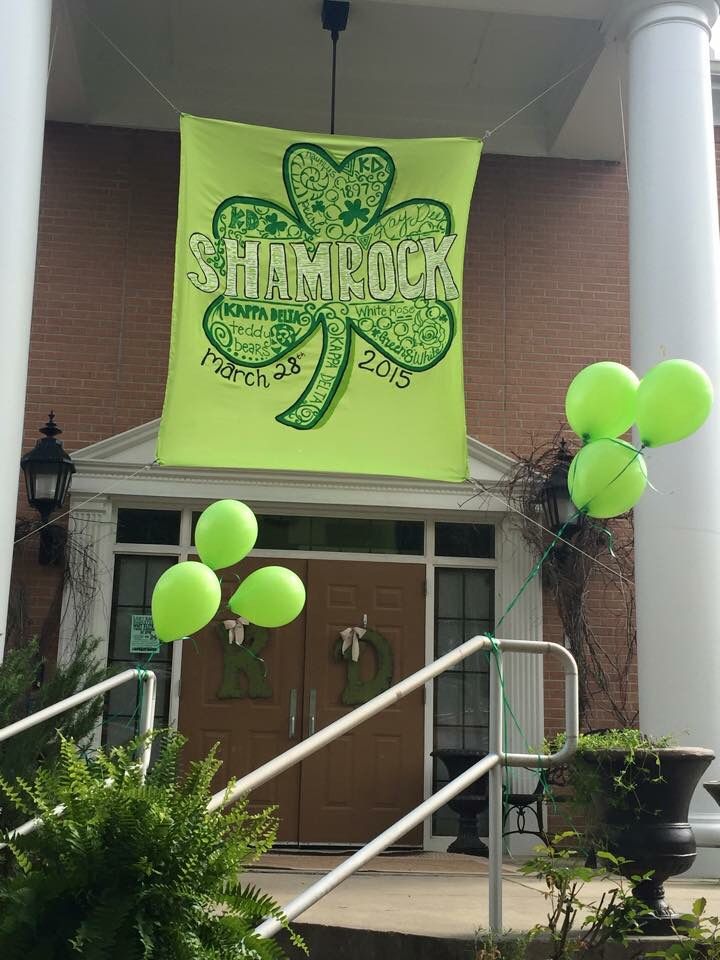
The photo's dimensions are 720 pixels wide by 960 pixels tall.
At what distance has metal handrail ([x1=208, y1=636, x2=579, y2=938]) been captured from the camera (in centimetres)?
310

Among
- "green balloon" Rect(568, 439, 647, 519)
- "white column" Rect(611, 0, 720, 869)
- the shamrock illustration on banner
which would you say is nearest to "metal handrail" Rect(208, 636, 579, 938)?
"green balloon" Rect(568, 439, 647, 519)

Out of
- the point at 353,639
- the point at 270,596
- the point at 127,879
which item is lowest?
the point at 127,879

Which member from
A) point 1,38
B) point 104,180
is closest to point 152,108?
point 104,180

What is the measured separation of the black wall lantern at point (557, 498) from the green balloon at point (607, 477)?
344cm

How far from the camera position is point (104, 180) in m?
8.80

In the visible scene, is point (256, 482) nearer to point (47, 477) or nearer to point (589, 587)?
point (47, 477)

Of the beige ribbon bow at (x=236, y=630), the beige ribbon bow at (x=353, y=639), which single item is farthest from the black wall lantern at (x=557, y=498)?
the beige ribbon bow at (x=236, y=630)

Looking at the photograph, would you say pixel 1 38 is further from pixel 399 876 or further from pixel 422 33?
pixel 399 876

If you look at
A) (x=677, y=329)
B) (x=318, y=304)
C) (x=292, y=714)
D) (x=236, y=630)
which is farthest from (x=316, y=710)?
(x=677, y=329)

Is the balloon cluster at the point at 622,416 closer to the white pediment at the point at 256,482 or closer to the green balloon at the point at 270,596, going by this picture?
the green balloon at the point at 270,596

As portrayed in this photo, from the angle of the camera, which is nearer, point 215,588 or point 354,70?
point 215,588

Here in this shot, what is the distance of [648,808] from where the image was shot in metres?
3.51

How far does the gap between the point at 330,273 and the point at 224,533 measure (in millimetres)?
2078

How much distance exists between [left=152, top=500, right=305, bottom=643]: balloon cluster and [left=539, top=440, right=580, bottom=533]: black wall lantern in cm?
326
